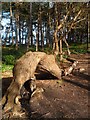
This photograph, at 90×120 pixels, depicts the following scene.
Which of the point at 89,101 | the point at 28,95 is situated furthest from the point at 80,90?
the point at 28,95

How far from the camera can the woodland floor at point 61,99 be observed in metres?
8.91

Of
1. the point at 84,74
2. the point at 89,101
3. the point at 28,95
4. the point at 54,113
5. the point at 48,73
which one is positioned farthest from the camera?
the point at 84,74

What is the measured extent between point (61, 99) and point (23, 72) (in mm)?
1816

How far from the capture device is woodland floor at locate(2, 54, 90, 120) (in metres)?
8.91

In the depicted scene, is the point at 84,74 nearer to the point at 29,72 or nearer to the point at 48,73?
the point at 48,73

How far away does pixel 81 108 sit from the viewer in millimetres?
9148

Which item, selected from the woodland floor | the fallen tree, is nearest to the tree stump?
the fallen tree

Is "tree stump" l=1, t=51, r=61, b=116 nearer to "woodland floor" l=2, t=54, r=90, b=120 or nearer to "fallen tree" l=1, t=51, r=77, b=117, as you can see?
"fallen tree" l=1, t=51, r=77, b=117

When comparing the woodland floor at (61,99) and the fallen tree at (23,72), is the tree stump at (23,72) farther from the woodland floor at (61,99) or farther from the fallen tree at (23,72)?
the woodland floor at (61,99)

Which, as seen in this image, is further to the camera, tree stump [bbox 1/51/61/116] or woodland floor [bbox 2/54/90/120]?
tree stump [bbox 1/51/61/116]

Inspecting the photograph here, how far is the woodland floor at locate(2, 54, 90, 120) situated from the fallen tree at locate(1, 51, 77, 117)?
450 mm

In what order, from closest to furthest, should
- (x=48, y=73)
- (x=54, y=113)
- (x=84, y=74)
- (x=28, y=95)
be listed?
(x=54, y=113) → (x=28, y=95) → (x=48, y=73) → (x=84, y=74)

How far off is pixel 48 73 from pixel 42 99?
6.42 feet

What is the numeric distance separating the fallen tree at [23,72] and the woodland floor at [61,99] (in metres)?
0.45
